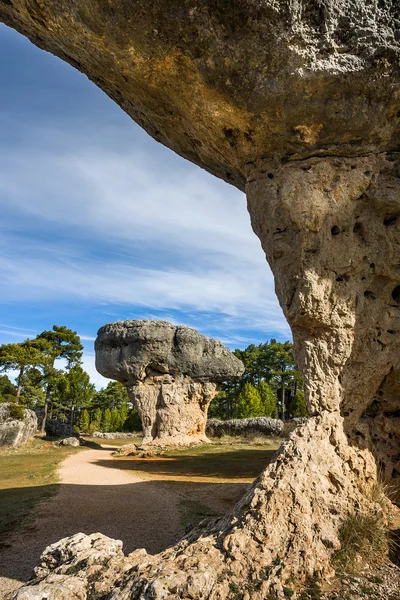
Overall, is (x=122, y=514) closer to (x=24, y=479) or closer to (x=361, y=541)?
(x=361, y=541)

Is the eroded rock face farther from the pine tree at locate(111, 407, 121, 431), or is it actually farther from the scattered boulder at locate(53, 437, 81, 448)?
the pine tree at locate(111, 407, 121, 431)

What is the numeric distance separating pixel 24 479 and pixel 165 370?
1093 centimetres

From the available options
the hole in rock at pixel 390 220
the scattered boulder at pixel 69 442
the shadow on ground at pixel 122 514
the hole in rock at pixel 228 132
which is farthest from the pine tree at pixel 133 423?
the hole in rock at pixel 390 220

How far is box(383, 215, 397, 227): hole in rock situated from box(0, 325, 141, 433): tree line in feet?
92.6

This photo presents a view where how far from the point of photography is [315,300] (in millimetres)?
5457

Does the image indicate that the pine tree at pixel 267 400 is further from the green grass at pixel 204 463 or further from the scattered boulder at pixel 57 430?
the scattered boulder at pixel 57 430

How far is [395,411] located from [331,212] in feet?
10.1

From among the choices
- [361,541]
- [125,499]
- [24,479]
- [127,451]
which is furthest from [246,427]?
[361,541]

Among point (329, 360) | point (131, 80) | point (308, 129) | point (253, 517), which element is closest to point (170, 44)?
point (131, 80)

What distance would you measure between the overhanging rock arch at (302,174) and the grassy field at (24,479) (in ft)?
13.7

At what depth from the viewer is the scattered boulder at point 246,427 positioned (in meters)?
26.0

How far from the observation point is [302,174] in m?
5.69

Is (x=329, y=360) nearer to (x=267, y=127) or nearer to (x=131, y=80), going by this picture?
(x=267, y=127)

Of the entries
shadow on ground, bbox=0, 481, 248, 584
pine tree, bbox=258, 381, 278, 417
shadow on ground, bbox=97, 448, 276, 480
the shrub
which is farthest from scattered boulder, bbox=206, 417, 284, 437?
the shrub
